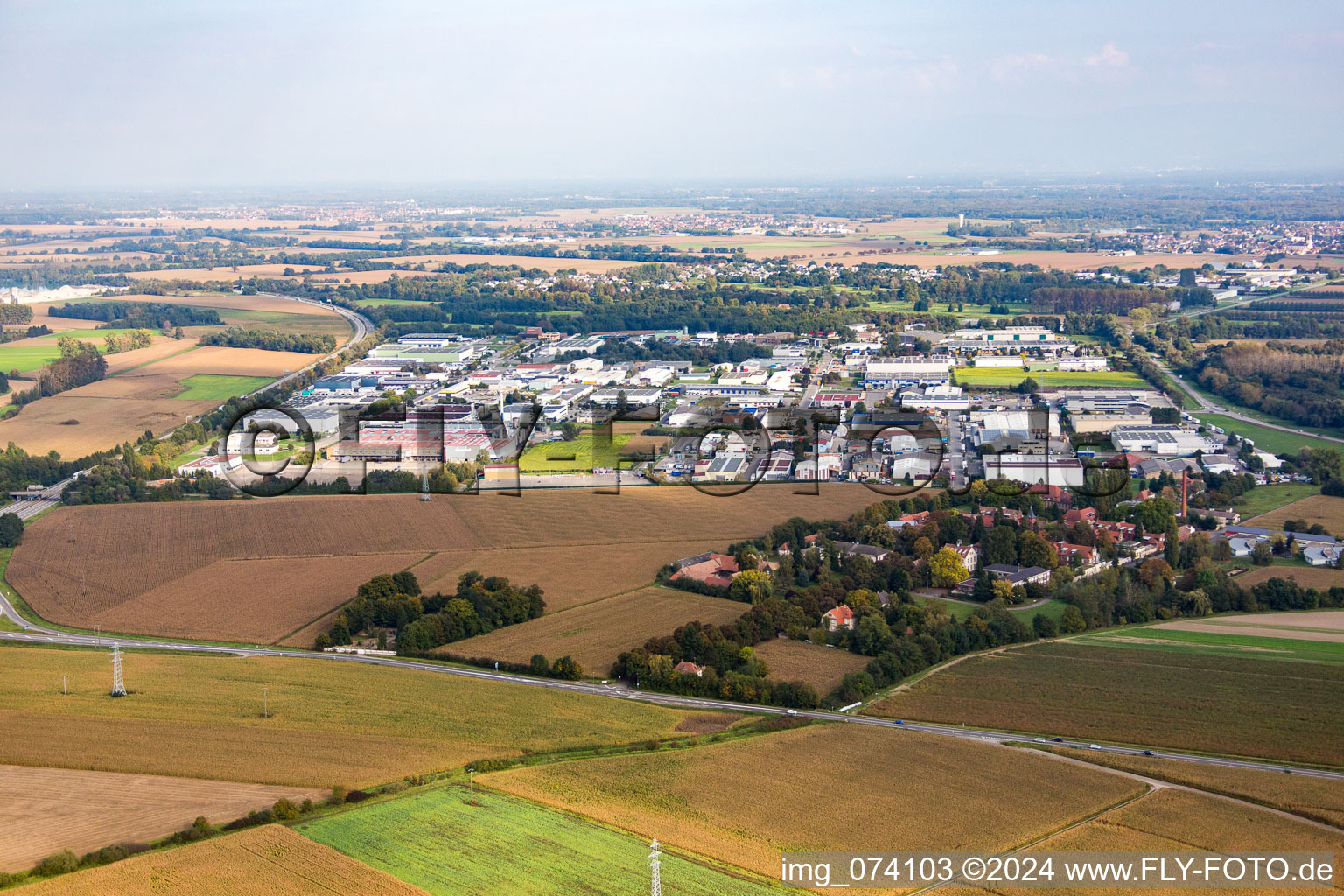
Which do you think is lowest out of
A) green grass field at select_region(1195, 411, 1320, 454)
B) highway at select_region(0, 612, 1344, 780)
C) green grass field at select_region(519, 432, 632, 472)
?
highway at select_region(0, 612, 1344, 780)

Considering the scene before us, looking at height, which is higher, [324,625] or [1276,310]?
[1276,310]

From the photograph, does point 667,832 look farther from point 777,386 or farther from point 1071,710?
point 777,386

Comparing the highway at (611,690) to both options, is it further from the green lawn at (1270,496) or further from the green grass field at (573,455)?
the green lawn at (1270,496)

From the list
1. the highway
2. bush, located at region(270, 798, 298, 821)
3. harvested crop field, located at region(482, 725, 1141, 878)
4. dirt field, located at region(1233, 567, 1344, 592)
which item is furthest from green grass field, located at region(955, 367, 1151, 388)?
bush, located at region(270, 798, 298, 821)

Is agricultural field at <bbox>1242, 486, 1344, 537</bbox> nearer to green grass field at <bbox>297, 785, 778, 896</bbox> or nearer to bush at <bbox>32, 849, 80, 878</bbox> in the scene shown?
green grass field at <bbox>297, 785, 778, 896</bbox>

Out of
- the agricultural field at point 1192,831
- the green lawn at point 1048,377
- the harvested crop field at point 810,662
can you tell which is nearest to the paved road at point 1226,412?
the green lawn at point 1048,377

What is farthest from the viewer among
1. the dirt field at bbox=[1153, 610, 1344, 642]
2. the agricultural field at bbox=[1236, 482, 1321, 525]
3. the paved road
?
the paved road

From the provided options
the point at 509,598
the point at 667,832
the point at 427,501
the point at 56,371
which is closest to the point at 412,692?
the point at 509,598

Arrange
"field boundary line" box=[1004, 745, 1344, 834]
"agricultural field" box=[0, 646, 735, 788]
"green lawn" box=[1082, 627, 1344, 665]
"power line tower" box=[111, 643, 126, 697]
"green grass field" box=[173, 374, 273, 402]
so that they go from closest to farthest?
"field boundary line" box=[1004, 745, 1344, 834], "agricultural field" box=[0, 646, 735, 788], "power line tower" box=[111, 643, 126, 697], "green lawn" box=[1082, 627, 1344, 665], "green grass field" box=[173, 374, 273, 402]
